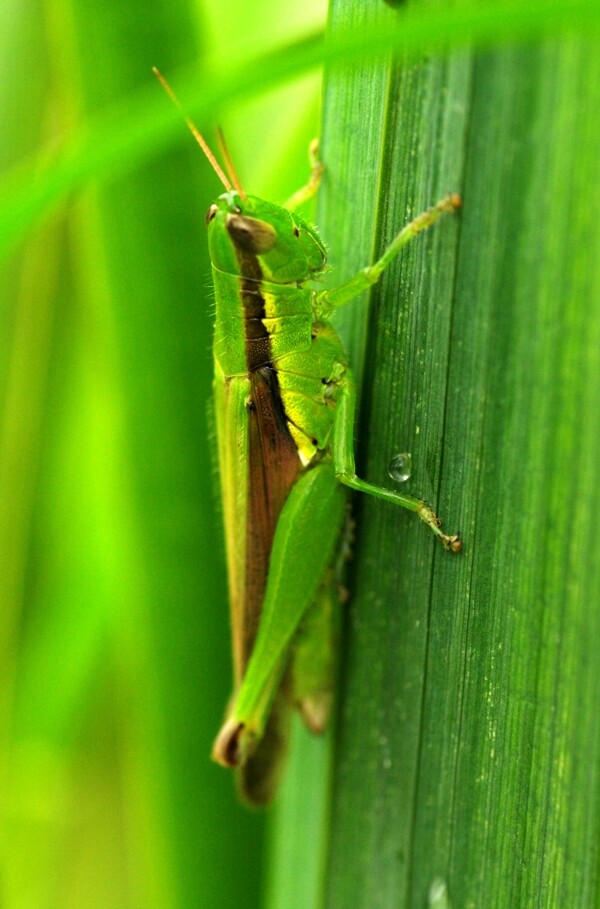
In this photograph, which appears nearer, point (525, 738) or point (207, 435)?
point (525, 738)

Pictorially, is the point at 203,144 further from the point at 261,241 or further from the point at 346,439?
the point at 346,439

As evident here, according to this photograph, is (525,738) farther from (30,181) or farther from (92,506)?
(92,506)

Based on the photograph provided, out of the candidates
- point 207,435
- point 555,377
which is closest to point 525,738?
point 555,377

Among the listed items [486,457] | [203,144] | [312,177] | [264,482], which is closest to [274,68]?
[486,457]

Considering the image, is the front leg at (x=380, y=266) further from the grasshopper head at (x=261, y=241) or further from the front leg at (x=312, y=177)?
the front leg at (x=312, y=177)

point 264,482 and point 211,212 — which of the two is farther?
point 264,482
